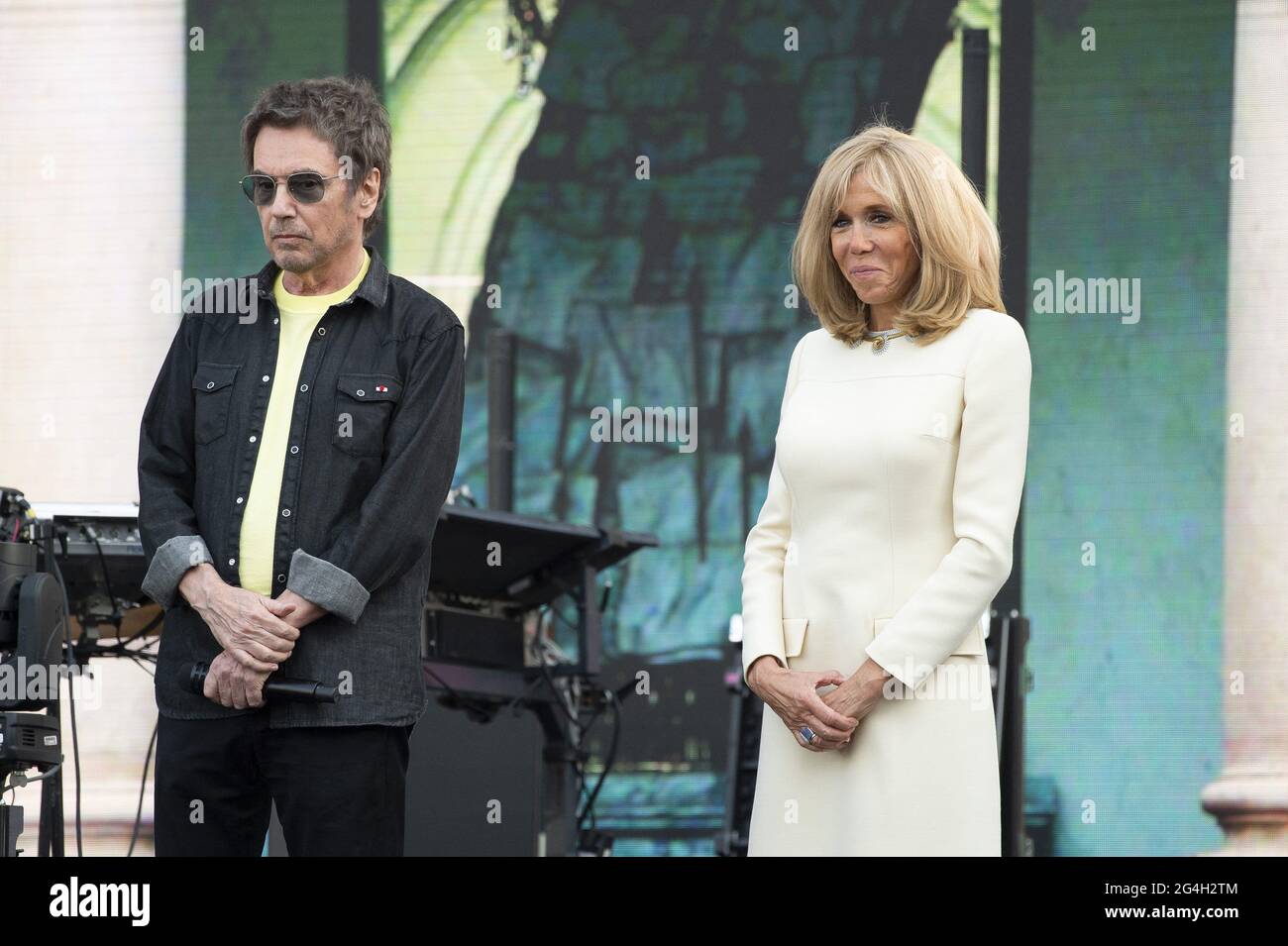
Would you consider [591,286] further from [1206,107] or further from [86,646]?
[86,646]

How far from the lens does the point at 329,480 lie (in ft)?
9.07

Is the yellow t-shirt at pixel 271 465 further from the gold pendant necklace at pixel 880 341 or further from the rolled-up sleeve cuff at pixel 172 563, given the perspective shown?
the gold pendant necklace at pixel 880 341

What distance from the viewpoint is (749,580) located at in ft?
9.11

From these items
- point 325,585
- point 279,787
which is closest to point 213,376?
point 325,585

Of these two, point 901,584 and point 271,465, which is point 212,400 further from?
point 901,584

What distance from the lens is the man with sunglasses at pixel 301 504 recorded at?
8.73 ft

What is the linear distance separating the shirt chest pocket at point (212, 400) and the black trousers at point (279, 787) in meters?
0.49

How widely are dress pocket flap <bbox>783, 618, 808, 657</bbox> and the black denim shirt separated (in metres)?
0.61

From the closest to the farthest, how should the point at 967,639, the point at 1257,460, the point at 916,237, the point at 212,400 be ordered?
the point at 967,639, the point at 916,237, the point at 212,400, the point at 1257,460

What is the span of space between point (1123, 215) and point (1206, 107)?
1.89 feet

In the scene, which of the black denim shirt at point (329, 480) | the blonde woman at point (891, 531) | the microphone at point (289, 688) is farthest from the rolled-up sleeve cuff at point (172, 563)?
the blonde woman at point (891, 531)

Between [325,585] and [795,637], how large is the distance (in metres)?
0.76

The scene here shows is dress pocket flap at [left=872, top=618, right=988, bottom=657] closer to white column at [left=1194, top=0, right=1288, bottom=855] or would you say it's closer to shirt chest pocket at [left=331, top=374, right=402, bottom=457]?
shirt chest pocket at [left=331, top=374, right=402, bottom=457]

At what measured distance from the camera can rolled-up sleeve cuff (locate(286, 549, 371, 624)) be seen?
266 cm
